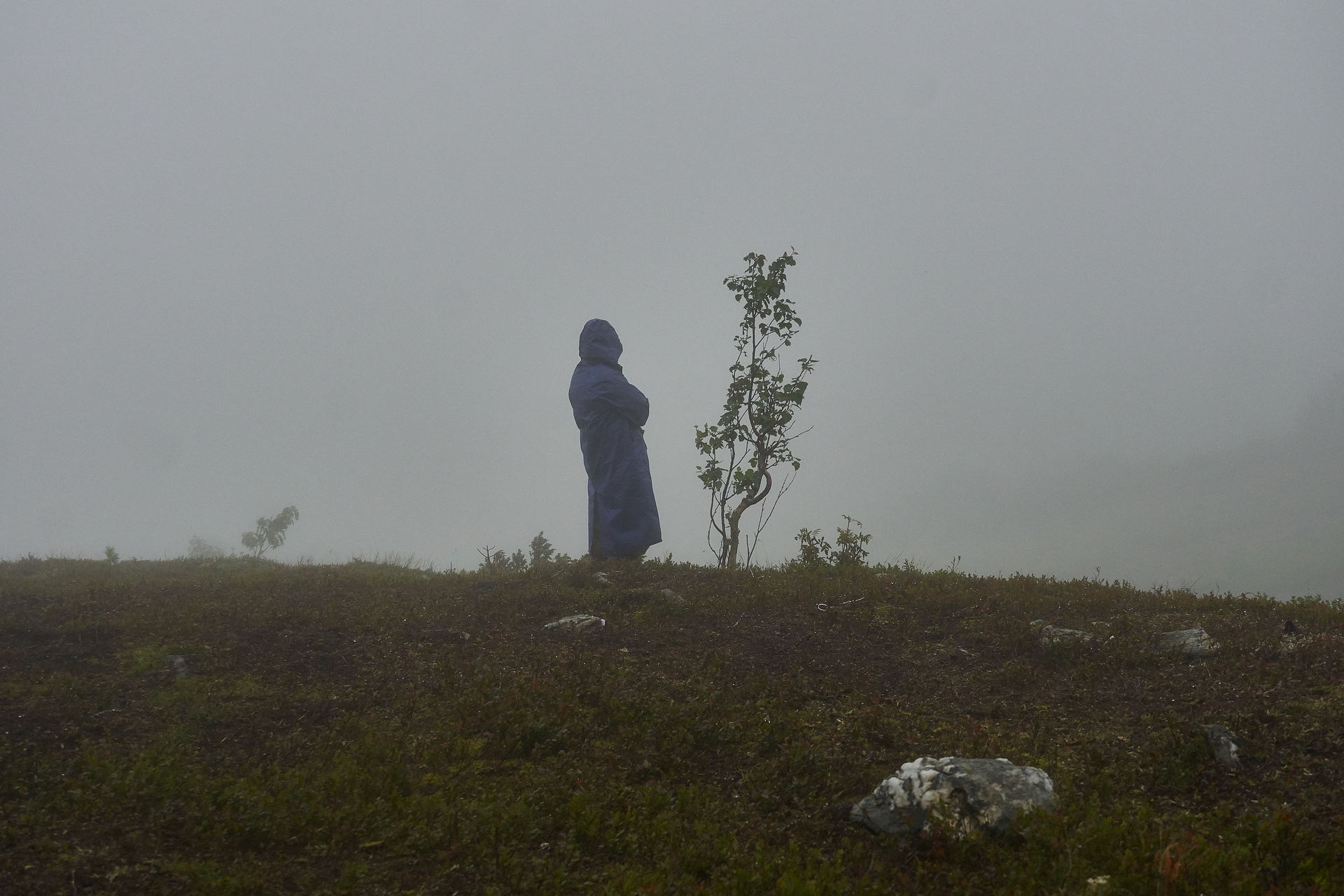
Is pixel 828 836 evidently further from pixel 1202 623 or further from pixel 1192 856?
pixel 1202 623

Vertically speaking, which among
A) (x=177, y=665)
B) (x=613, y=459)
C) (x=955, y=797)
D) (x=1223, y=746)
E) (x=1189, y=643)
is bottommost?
(x=955, y=797)

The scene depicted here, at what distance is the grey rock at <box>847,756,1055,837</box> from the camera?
6.04 meters

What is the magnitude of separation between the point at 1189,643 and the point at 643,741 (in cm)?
671

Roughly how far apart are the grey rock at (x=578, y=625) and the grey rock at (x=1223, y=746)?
7.66 meters

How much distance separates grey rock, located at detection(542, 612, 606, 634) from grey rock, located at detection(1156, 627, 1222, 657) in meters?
7.45

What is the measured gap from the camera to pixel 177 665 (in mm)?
9656

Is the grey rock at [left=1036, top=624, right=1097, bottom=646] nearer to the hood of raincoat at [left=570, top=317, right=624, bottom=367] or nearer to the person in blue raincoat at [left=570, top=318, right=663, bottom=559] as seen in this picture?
the person in blue raincoat at [left=570, top=318, right=663, bottom=559]

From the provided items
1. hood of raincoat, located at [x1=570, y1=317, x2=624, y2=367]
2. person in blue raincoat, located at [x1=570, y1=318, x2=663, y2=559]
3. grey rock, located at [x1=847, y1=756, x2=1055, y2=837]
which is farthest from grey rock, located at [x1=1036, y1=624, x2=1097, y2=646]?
hood of raincoat, located at [x1=570, y1=317, x2=624, y2=367]

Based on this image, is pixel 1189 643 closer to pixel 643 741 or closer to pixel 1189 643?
pixel 1189 643

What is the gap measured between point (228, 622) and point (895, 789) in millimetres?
9618

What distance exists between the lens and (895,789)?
6477 mm

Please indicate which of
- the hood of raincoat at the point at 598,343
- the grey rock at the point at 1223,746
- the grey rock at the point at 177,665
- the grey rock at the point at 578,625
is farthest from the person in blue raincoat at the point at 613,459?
the grey rock at the point at 1223,746

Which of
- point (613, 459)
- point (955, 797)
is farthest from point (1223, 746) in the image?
point (613, 459)

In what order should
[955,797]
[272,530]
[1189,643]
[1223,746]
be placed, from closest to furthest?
[955,797] → [1223,746] → [1189,643] → [272,530]
